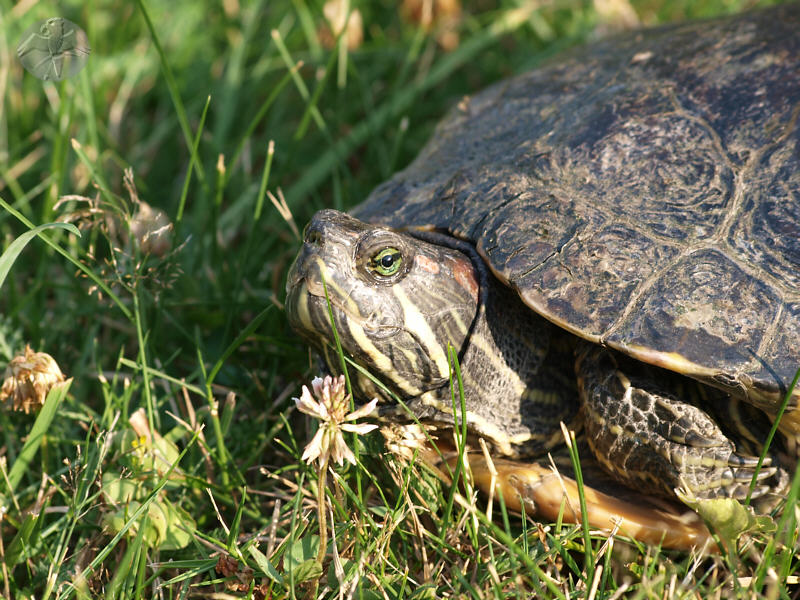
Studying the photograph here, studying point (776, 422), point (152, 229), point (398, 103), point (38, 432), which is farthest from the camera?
point (398, 103)

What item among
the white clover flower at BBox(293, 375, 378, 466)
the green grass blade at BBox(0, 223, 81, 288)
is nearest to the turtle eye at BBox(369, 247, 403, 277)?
the white clover flower at BBox(293, 375, 378, 466)

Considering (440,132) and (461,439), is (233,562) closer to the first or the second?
(461,439)

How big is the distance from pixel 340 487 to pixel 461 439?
393mm

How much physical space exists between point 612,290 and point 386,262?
0.66 metres

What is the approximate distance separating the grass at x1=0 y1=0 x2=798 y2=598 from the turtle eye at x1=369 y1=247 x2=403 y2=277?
576mm

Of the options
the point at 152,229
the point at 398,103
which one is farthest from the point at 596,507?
the point at 398,103

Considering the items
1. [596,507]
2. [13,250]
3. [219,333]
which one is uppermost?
[13,250]

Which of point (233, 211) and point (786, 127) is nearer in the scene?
point (786, 127)

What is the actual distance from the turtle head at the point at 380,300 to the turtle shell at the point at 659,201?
0.19 metres

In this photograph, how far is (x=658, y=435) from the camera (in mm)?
2256

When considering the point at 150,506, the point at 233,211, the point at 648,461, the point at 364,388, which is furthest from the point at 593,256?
the point at 233,211

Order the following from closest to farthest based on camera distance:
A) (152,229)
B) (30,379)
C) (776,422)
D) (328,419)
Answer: (328,419) → (776,422) → (30,379) → (152,229)

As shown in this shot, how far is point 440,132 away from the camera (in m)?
3.34

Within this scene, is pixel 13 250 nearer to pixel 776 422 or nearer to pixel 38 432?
pixel 38 432
